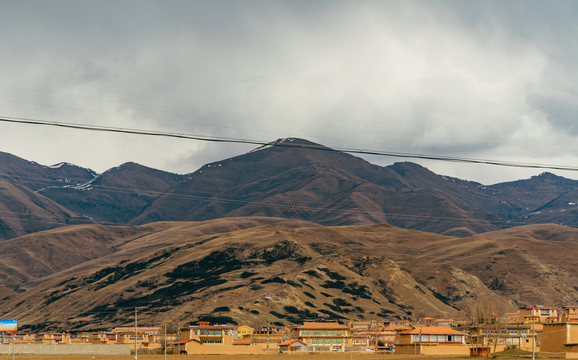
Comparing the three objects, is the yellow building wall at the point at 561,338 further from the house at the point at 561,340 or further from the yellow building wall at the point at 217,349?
the yellow building wall at the point at 217,349

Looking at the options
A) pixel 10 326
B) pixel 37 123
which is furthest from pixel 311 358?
pixel 37 123

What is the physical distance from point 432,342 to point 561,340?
163ft

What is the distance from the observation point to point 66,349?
540ft

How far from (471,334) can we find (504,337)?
872cm

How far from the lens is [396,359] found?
13825 cm

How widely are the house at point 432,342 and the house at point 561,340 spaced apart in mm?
30407

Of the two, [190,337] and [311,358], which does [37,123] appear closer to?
[311,358]

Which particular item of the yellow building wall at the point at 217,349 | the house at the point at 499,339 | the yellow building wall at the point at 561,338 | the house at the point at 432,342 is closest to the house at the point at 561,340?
the yellow building wall at the point at 561,338

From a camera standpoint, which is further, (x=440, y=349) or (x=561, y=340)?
(x=440, y=349)

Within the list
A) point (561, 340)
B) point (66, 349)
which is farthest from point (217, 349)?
point (561, 340)

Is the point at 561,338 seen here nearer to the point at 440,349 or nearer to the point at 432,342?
the point at 440,349

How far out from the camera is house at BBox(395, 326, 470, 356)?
164 m

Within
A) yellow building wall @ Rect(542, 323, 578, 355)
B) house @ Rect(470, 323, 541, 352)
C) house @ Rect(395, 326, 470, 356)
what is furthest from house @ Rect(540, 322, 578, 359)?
house @ Rect(470, 323, 541, 352)

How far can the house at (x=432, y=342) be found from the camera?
538 feet
